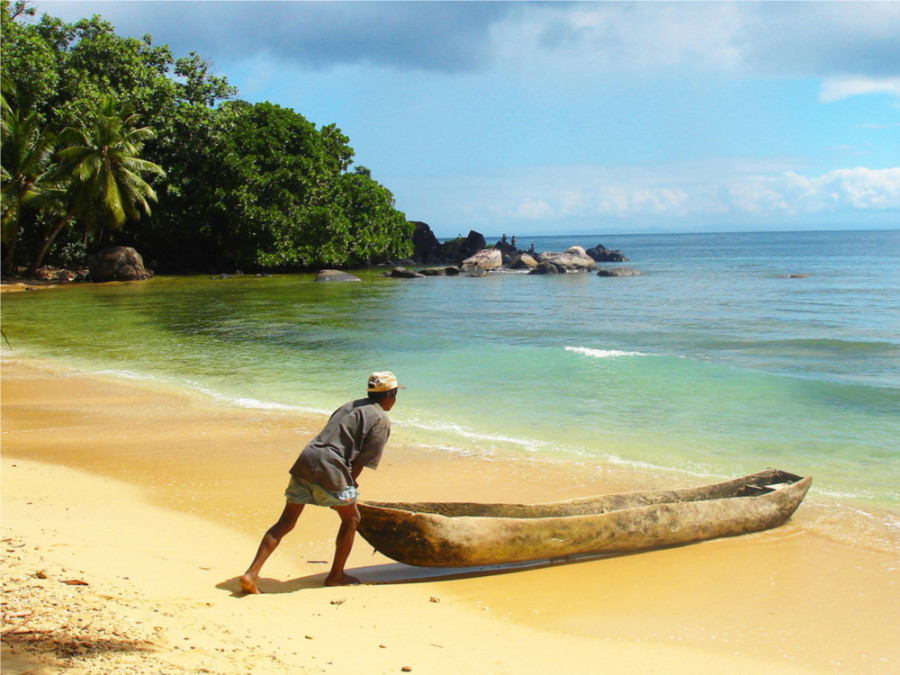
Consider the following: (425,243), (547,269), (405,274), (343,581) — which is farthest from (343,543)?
(425,243)

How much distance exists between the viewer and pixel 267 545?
4.53 metres

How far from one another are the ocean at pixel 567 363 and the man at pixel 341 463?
12.0 feet

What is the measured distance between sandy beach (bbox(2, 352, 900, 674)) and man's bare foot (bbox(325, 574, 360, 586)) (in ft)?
0.39

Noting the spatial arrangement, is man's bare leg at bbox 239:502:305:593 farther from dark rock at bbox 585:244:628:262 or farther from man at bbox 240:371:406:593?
dark rock at bbox 585:244:628:262

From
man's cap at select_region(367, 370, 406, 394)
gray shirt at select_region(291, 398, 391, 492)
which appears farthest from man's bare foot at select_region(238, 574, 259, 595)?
man's cap at select_region(367, 370, 406, 394)

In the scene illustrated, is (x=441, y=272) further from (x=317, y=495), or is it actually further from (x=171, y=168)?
(x=317, y=495)

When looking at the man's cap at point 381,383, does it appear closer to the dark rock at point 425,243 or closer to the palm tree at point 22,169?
the palm tree at point 22,169

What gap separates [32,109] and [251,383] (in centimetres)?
2918

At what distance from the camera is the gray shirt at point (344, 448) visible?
14.5 ft

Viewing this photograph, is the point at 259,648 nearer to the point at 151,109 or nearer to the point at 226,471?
the point at 226,471

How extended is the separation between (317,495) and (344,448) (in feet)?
1.09

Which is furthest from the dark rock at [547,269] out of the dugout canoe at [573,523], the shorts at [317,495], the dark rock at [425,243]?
the shorts at [317,495]

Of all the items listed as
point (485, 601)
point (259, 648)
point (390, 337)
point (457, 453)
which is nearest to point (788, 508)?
point (485, 601)

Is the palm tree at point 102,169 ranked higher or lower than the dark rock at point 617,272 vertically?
higher
